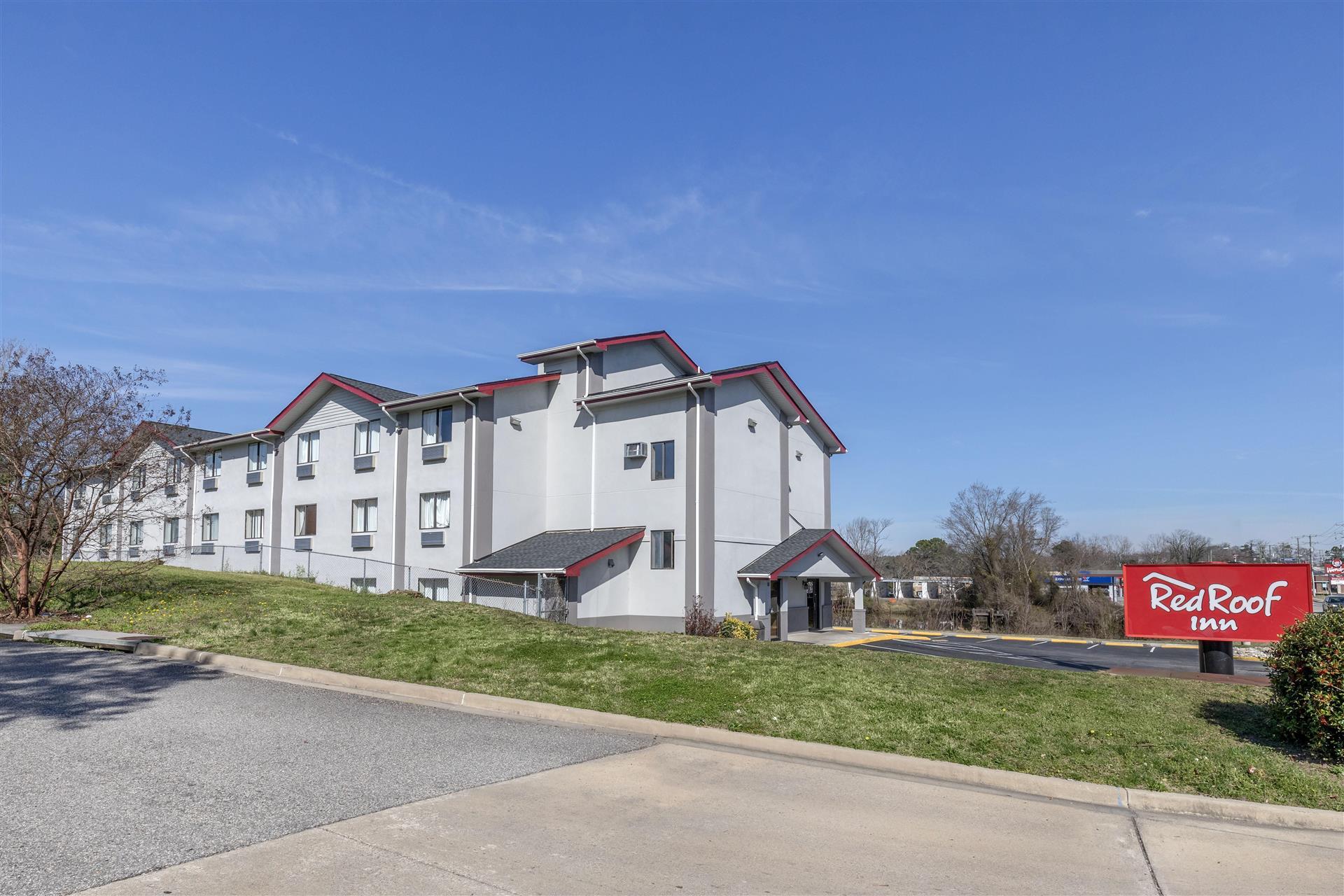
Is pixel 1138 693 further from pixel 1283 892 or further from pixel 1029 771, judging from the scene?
pixel 1283 892

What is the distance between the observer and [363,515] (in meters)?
31.3

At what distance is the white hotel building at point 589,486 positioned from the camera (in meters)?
26.7

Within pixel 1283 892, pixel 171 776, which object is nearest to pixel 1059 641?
pixel 1283 892

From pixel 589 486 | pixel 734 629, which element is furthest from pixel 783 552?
pixel 589 486

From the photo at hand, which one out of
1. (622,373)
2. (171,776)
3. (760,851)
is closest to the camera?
(760,851)

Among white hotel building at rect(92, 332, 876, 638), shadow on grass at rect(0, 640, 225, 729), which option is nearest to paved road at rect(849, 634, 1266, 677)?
white hotel building at rect(92, 332, 876, 638)

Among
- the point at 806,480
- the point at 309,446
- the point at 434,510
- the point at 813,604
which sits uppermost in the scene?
the point at 309,446

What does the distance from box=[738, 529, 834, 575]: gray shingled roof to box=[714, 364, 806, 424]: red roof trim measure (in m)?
4.34

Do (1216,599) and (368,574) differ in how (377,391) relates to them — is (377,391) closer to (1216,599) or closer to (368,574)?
(368,574)

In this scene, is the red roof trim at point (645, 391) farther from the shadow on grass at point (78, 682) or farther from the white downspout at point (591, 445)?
the shadow on grass at point (78, 682)

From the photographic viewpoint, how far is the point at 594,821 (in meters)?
6.44

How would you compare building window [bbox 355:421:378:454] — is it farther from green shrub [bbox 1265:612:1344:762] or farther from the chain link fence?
green shrub [bbox 1265:612:1344:762]

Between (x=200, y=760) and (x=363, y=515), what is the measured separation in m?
24.6

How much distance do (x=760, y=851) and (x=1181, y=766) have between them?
4.61 metres
